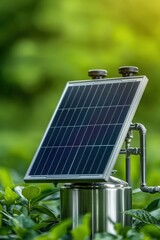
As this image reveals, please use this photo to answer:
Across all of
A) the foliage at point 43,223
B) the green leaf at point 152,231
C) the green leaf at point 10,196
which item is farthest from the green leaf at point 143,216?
the green leaf at point 10,196

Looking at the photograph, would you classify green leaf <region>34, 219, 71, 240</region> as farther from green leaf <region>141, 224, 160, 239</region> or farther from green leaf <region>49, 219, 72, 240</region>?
green leaf <region>141, 224, 160, 239</region>

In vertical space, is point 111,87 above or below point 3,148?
below

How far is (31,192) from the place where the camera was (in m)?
5.13

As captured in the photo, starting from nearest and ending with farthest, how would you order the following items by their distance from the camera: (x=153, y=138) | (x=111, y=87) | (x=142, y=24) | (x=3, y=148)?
1. (x=111, y=87)
2. (x=3, y=148)
3. (x=153, y=138)
4. (x=142, y=24)

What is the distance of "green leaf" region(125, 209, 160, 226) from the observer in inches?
188

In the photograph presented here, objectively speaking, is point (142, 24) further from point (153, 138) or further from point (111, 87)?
point (111, 87)

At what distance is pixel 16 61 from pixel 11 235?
6.98m

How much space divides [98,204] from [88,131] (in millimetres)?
415

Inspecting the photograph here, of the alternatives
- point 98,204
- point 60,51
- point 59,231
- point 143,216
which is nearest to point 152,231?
point 143,216

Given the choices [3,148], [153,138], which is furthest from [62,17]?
[3,148]

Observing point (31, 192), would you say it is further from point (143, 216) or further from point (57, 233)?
point (57, 233)

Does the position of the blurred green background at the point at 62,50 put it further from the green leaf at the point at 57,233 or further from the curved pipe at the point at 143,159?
the green leaf at the point at 57,233

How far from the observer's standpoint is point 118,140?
4895 mm

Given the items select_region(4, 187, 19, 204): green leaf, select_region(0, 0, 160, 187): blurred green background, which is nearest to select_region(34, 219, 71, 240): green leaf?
select_region(4, 187, 19, 204): green leaf
